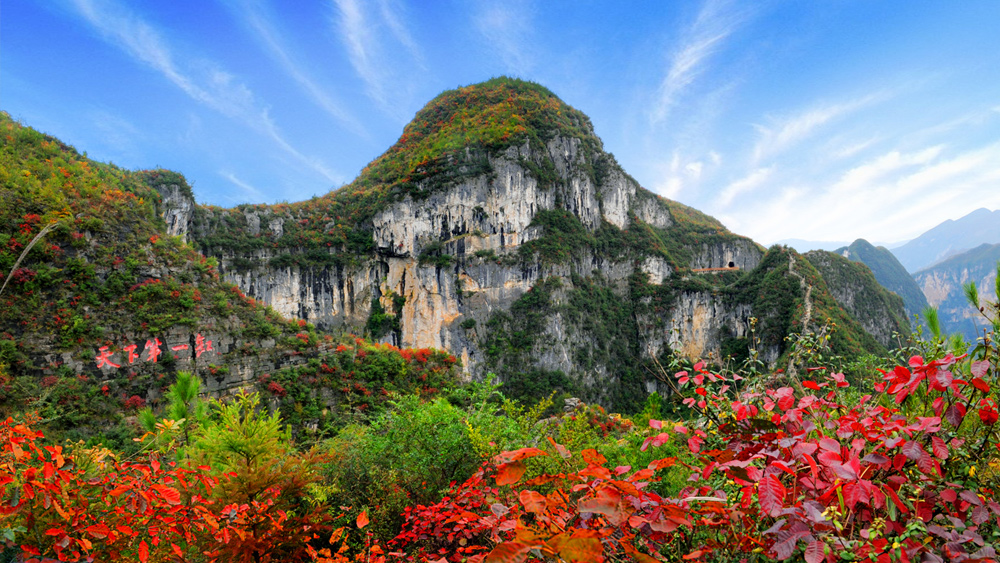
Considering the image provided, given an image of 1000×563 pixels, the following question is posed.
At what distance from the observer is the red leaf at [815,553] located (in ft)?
2.95

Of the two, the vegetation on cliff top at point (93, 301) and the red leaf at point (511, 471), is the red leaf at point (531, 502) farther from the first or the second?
the vegetation on cliff top at point (93, 301)

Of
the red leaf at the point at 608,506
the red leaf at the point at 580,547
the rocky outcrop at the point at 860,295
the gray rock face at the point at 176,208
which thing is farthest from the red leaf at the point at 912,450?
the rocky outcrop at the point at 860,295

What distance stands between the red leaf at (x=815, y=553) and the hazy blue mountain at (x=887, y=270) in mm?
99127

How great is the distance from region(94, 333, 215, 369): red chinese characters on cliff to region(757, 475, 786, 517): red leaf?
15432 mm

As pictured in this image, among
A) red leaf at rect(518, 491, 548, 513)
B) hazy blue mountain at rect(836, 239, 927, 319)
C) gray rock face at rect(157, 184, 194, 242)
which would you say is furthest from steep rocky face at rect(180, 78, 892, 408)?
hazy blue mountain at rect(836, 239, 927, 319)

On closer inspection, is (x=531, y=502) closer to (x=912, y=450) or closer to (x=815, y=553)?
(x=815, y=553)

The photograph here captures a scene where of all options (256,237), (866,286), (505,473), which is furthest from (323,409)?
(866,286)

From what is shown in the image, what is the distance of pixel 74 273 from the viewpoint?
11.2 metres

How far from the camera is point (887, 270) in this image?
8250 cm

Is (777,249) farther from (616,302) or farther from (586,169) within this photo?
(586,169)

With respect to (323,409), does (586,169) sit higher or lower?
higher

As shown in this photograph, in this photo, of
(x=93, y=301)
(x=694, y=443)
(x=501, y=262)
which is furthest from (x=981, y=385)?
(x=501, y=262)

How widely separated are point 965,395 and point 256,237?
39.2 m

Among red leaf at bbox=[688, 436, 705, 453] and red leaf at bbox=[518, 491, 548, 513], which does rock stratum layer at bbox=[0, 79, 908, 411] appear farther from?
red leaf at bbox=[518, 491, 548, 513]
